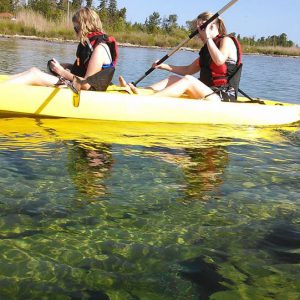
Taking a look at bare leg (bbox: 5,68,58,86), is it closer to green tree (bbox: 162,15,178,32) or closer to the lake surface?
the lake surface

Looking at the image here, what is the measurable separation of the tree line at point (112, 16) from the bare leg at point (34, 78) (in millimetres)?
31355

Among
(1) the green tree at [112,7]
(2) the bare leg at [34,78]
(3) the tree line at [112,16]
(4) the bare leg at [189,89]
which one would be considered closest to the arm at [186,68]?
(4) the bare leg at [189,89]

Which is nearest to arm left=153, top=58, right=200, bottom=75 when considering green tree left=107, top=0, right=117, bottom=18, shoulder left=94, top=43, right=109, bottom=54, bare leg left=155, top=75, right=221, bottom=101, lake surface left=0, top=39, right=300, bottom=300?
bare leg left=155, top=75, right=221, bottom=101

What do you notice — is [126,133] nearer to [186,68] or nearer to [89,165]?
[89,165]

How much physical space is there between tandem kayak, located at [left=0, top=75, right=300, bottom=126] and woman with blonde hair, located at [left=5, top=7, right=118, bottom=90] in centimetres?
14

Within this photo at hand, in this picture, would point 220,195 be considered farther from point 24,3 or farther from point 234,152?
point 24,3

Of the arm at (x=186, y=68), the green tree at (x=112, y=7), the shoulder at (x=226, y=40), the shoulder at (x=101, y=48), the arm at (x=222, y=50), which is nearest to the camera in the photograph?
the shoulder at (x=101, y=48)

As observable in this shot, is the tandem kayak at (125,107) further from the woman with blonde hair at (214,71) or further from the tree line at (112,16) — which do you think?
the tree line at (112,16)

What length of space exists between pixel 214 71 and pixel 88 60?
58.1 inches

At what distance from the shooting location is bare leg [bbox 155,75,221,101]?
5.07 m

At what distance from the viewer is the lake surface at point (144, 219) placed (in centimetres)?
195

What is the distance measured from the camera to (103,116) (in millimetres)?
4926

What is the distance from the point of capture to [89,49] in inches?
187

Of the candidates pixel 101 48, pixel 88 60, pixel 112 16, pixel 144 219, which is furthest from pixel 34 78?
pixel 112 16
